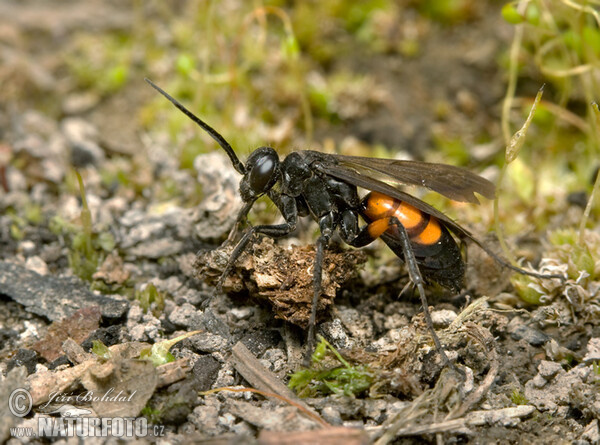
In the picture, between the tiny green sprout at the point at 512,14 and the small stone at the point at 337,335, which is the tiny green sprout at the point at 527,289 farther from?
the tiny green sprout at the point at 512,14

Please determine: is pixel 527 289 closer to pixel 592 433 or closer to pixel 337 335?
pixel 592 433

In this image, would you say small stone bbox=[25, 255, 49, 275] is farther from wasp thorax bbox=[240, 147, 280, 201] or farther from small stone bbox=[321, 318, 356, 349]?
small stone bbox=[321, 318, 356, 349]


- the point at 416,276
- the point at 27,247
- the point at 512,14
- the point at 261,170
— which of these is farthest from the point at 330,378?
the point at 512,14

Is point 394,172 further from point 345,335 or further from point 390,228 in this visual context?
point 345,335

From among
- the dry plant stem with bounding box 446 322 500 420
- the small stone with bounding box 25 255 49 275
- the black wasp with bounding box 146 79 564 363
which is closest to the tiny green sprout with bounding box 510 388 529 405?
the dry plant stem with bounding box 446 322 500 420

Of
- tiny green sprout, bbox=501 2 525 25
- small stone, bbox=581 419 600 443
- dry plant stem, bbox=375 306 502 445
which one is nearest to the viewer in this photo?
dry plant stem, bbox=375 306 502 445

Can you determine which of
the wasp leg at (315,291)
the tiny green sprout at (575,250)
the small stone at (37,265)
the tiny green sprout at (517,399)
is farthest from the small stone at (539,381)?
the small stone at (37,265)
